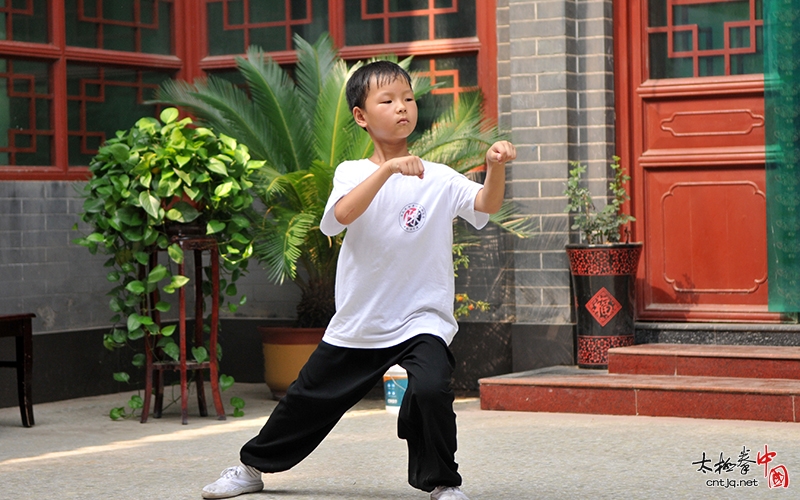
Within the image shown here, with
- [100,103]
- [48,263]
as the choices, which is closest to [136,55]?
[100,103]

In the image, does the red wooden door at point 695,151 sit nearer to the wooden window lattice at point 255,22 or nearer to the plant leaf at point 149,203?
the wooden window lattice at point 255,22

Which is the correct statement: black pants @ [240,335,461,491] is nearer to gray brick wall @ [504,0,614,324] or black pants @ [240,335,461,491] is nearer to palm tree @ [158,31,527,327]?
palm tree @ [158,31,527,327]

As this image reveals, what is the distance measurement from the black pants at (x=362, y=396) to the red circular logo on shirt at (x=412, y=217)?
0.39 meters

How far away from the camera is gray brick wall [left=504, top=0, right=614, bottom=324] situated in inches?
314

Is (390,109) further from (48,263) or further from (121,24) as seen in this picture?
(121,24)

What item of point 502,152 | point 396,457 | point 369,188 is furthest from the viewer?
point 396,457

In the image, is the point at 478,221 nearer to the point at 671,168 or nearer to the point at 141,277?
the point at 141,277

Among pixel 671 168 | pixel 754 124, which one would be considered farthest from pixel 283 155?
pixel 754 124

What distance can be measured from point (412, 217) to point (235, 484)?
50.8 inches

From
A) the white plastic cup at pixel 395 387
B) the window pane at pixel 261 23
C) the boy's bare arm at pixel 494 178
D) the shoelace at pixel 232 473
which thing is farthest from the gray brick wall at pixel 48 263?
the boy's bare arm at pixel 494 178

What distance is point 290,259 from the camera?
23.6 feet

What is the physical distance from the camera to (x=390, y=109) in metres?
4.27

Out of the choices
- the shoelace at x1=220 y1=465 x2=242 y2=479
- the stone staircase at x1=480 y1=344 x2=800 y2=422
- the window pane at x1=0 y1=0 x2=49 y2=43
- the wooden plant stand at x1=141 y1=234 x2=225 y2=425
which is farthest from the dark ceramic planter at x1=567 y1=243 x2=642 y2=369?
the window pane at x1=0 y1=0 x2=49 y2=43

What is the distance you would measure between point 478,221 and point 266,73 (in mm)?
4138
